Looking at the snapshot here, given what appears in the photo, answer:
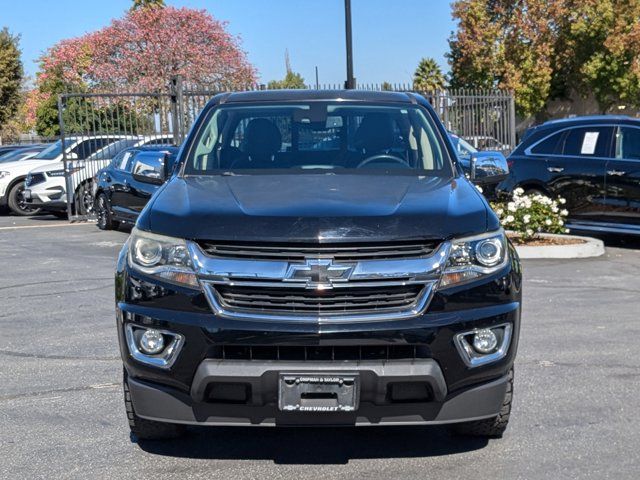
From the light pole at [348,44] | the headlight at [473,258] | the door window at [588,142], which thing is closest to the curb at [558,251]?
the door window at [588,142]

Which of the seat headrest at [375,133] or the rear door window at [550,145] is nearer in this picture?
the seat headrest at [375,133]

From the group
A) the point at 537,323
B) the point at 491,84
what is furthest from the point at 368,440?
the point at 491,84

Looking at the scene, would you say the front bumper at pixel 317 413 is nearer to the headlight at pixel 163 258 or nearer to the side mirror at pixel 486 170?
the headlight at pixel 163 258

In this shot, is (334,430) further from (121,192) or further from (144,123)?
(144,123)

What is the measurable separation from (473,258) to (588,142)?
9855mm

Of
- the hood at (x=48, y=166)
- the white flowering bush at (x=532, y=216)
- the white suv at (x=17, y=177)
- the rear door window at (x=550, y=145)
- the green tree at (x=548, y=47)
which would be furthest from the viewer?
the green tree at (x=548, y=47)

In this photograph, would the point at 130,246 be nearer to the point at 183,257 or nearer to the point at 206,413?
the point at 183,257

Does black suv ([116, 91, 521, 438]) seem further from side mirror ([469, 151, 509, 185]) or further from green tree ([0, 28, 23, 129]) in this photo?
green tree ([0, 28, 23, 129])

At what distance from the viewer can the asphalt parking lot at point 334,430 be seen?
15.2 ft

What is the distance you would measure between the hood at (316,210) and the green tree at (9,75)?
186ft

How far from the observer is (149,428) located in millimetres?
4820

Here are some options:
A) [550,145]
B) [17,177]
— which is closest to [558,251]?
[550,145]

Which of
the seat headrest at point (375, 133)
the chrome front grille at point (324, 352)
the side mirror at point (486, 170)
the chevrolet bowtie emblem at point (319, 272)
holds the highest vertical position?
the seat headrest at point (375, 133)

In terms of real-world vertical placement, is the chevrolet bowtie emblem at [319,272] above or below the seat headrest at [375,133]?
below
